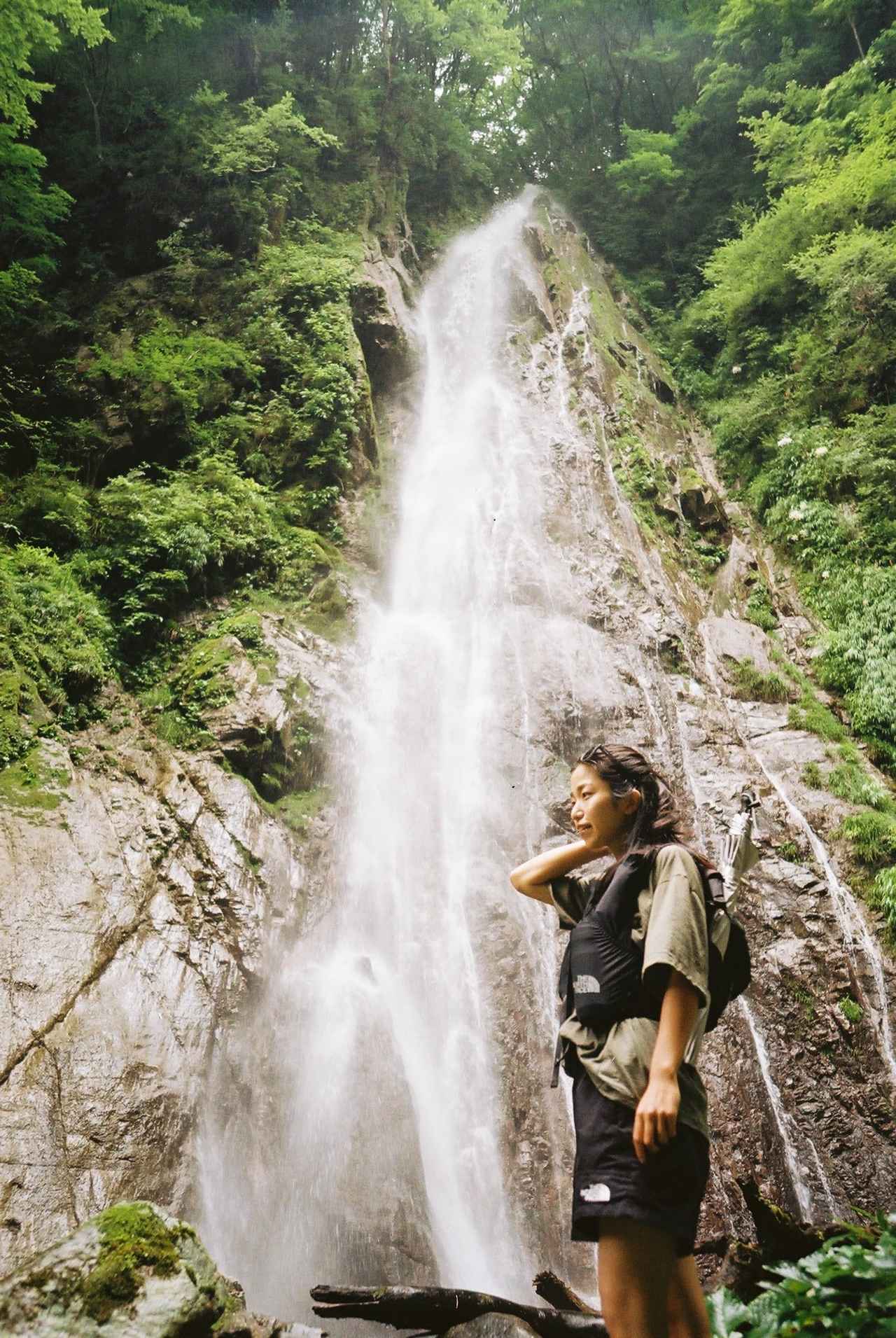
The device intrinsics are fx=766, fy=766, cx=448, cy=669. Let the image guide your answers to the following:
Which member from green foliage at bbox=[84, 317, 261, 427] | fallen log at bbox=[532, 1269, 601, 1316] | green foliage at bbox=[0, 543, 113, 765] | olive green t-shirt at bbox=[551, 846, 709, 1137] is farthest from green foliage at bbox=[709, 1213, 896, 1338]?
green foliage at bbox=[84, 317, 261, 427]

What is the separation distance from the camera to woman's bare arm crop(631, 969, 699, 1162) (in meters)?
1.66

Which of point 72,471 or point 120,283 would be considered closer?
point 72,471

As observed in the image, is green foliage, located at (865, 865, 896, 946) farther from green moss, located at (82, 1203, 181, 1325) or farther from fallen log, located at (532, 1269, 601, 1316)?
green moss, located at (82, 1203, 181, 1325)

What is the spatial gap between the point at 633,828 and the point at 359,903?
5.34 meters

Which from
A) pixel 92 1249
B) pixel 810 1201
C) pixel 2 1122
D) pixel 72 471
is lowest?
pixel 810 1201

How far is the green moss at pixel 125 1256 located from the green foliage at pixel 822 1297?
2193mm

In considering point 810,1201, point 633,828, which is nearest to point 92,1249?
point 633,828

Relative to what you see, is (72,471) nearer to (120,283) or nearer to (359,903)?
(120,283)

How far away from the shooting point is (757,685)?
9.91 m

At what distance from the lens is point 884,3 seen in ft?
53.9

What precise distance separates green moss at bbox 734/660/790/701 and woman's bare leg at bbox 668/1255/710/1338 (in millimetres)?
8701

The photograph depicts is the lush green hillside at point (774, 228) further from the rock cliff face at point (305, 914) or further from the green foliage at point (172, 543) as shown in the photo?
the green foliage at point (172, 543)

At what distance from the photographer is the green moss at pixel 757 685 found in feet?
32.2

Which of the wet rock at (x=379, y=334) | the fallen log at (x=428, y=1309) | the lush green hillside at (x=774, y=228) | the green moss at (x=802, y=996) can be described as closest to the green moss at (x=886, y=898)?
the green moss at (x=802, y=996)
